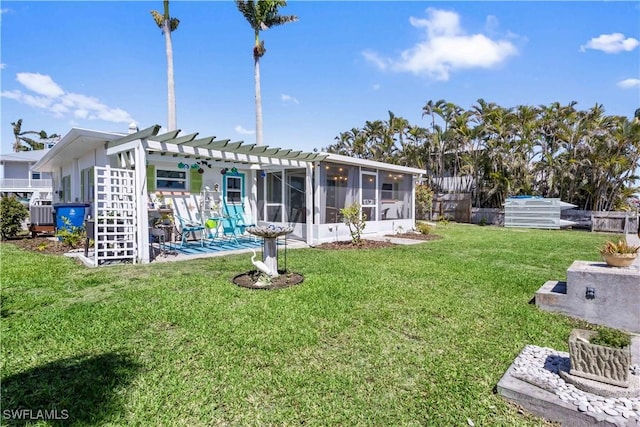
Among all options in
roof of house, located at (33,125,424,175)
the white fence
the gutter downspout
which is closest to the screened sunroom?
roof of house, located at (33,125,424,175)

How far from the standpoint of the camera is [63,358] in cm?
278

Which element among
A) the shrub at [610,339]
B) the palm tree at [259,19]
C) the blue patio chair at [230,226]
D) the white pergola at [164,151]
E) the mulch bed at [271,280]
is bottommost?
the mulch bed at [271,280]

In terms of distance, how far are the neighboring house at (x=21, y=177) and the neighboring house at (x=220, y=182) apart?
16.1m

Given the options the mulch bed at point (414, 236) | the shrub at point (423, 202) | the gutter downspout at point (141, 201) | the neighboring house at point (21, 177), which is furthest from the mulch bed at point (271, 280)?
the neighboring house at point (21, 177)

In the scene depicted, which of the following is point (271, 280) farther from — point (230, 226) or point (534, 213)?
point (534, 213)

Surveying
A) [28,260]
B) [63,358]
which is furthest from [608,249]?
[28,260]

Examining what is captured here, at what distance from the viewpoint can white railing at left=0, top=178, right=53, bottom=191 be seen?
78.0 feet

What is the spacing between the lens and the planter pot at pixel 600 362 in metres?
2.23

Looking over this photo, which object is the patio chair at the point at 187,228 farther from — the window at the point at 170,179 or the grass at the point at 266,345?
the grass at the point at 266,345

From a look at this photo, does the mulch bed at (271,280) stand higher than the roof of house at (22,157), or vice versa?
the roof of house at (22,157)

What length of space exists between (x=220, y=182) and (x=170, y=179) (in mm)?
1487

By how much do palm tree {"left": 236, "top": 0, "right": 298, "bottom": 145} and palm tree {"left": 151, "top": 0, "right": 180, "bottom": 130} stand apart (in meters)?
3.67

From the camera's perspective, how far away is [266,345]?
10.1ft

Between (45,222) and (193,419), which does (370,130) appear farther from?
(193,419)
